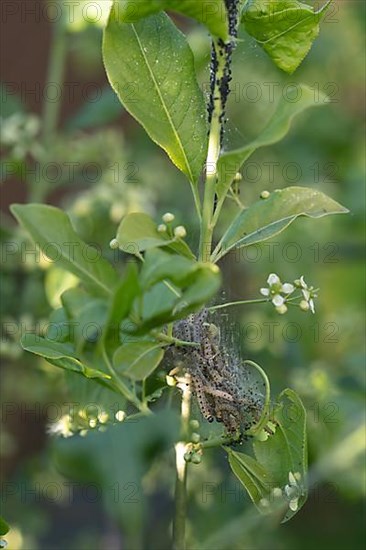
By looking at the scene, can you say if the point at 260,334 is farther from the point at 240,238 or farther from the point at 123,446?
the point at 123,446

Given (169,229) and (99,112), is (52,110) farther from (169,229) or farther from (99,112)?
(169,229)

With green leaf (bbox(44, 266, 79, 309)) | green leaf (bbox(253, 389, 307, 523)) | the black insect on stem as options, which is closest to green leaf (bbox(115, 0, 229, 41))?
the black insect on stem

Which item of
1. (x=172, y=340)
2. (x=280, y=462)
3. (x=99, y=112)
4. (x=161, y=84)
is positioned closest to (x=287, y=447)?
(x=280, y=462)

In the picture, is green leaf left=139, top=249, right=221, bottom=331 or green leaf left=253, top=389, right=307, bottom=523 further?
green leaf left=253, top=389, right=307, bottom=523

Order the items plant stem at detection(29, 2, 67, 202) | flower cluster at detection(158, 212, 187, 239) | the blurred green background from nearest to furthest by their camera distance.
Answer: flower cluster at detection(158, 212, 187, 239) → the blurred green background → plant stem at detection(29, 2, 67, 202)

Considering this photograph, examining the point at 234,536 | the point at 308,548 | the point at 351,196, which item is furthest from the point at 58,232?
the point at 351,196

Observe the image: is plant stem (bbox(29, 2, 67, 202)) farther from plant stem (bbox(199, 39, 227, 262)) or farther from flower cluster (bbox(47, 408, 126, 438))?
plant stem (bbox(199, 39, 227, 262))

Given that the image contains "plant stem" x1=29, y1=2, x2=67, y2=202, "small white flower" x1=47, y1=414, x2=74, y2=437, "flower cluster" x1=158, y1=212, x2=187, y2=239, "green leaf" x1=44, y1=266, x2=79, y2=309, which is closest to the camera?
"flower cluster" x1=158, y1=212, x2=187, y2=239
